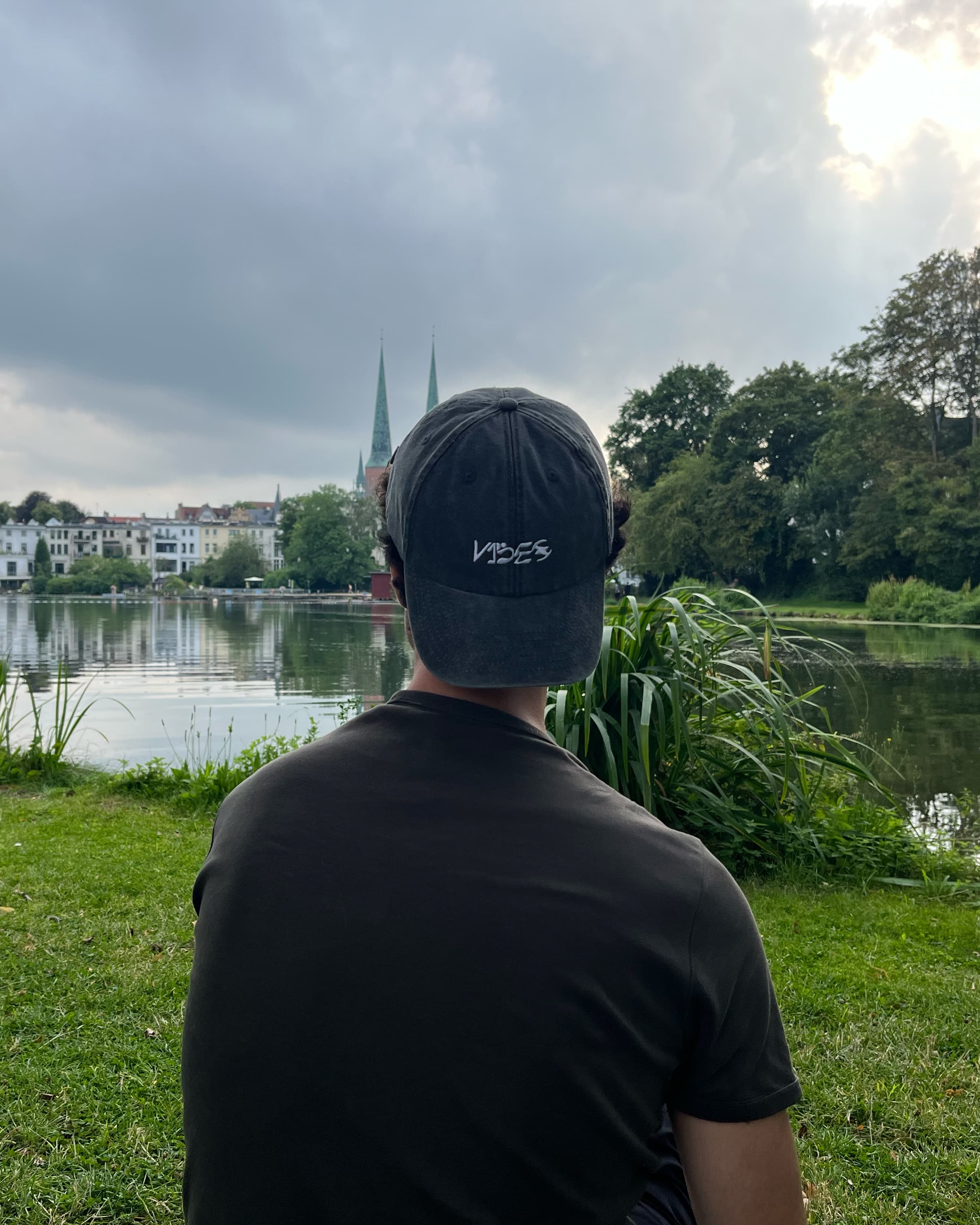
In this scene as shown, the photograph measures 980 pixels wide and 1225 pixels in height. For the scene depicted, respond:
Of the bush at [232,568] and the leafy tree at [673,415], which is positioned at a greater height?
the leafy tree at [673,415]

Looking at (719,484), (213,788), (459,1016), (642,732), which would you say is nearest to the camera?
(459,1016)

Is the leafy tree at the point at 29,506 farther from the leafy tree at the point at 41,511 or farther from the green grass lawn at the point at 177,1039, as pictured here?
the green grass lawn at the point at 177,1039

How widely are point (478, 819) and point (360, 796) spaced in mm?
115

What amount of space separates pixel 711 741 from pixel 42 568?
92.0 meters

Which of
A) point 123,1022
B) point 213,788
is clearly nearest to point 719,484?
point 213,788

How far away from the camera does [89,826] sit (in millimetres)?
5066

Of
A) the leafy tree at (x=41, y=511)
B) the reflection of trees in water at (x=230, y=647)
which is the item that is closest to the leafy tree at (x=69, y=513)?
the leafy tree at (x=41, y=511)

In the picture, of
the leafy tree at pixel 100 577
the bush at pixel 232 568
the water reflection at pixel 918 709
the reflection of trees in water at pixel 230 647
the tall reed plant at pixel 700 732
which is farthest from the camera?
the bush at pixel 232 568

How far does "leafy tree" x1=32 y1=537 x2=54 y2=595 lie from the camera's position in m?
80.9

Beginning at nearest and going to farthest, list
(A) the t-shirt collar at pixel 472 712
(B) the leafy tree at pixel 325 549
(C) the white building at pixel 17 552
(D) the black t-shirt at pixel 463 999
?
(D) the black t-shirt at pixel 463 999
(A) the t-shirt collar at pixel 472 712
(B) the leafy tree at pixel 325 549
(C) the white building at pixel 17 552

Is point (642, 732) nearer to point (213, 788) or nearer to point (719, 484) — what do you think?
point (213, 788)

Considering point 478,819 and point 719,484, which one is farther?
point 719,484

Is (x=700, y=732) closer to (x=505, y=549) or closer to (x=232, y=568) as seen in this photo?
(x=505, y=549)

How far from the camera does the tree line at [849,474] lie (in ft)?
114
